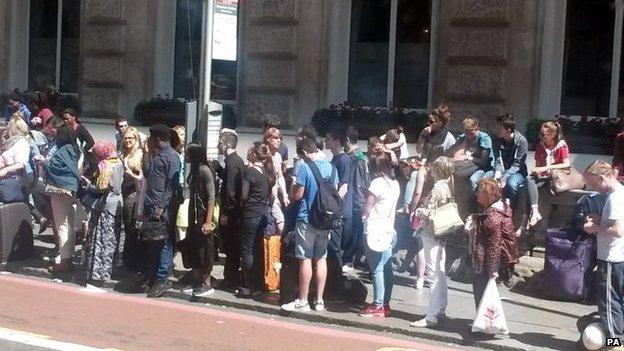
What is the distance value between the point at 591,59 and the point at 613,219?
22.9 feet

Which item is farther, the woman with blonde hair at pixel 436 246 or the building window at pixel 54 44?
the building window at pixel 54 44

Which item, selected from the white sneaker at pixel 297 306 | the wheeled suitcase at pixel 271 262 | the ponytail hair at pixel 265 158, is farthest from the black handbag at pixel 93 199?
the white sneaker at pixel 297 306

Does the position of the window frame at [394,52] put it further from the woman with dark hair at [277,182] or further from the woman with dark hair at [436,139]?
the woman with dark hair at [277,182]

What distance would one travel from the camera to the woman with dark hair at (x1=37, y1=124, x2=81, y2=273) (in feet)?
39.1

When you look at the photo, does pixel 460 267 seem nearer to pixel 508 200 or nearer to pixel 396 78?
pixel 508 200

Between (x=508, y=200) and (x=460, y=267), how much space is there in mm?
995

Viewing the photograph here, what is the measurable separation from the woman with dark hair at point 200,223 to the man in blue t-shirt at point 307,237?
111cm

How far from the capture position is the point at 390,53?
16.5m

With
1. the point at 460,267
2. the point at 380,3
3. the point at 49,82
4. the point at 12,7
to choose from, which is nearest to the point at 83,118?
the point at 49,82

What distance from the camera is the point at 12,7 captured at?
2014 cm

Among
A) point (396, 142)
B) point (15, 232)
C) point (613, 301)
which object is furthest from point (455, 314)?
point (15, 232)

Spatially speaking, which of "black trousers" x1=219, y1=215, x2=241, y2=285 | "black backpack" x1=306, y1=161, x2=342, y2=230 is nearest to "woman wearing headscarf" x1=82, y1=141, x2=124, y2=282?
"black trousers" x1=219, y1=215, x2=241, y2=285

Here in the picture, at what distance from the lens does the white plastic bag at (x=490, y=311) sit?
920cm

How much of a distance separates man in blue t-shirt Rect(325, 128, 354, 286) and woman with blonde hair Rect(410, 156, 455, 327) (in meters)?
1.12
